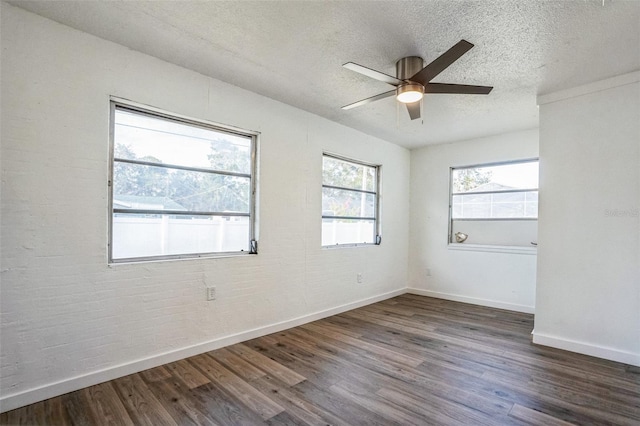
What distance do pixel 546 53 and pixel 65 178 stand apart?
3875 mm

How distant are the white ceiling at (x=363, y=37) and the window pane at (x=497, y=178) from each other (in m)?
1.70

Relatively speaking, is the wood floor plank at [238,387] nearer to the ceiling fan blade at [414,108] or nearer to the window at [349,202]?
the window at [349,202]

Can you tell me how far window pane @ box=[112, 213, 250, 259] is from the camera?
8.63 ft

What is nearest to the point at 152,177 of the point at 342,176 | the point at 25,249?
the point at 25,249

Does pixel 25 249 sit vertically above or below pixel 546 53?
below

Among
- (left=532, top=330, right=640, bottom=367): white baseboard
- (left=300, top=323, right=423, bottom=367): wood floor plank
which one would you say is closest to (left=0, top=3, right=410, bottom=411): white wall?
(left=300, top=323, right=423, bottom=367): wood floor plank

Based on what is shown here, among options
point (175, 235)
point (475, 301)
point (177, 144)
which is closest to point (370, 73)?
point (177, 144)

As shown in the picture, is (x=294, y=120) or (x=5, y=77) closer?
(x=5, y=77)

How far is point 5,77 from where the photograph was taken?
2.07 metres

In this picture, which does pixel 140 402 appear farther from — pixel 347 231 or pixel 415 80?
pixel 347 231

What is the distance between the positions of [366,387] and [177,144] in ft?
8.75

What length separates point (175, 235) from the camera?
2.93 m

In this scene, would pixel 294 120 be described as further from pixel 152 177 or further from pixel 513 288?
pixel 513 288

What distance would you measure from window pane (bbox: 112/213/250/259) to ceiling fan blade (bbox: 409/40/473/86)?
221cm
